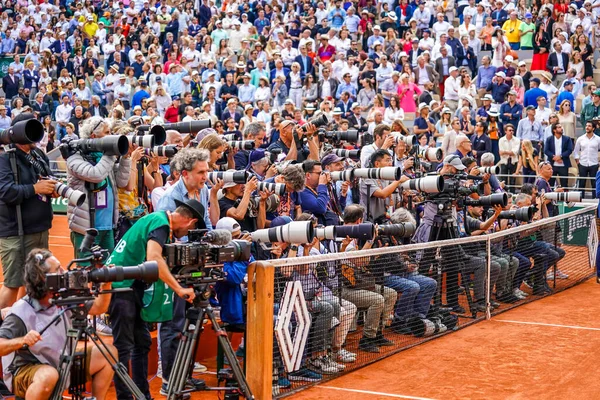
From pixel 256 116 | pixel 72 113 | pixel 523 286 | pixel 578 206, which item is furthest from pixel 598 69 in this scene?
pixel 72 113

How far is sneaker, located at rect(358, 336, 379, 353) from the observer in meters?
9.58

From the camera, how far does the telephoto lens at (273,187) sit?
897 centimetres

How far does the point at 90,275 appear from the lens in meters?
6.29

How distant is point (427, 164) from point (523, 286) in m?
2.25

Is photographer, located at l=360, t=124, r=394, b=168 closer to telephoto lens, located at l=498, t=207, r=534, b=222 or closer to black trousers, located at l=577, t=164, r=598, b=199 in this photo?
telephoto lens, located at l=498, t=207, r=534, b=222

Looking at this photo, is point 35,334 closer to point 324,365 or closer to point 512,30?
point 324,365

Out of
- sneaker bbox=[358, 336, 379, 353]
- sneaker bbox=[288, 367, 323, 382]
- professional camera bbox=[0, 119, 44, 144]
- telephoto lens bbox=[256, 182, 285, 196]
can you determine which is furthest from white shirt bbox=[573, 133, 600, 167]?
professional camera bbox=[0, 119, 44, 144]

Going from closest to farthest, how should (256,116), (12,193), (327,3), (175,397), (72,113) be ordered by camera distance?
(175,397)
(12,193)
(256,116)
(72,113)
(327,3)

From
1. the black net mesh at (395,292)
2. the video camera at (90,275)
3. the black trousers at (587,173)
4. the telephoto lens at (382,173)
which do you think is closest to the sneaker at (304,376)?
the black net mesh at (395,292)

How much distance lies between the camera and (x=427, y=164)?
13258 millimetres

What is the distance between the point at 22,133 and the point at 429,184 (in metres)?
4.55

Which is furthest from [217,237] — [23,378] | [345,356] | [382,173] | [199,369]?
[382,173]

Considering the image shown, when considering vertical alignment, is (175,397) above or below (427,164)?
below

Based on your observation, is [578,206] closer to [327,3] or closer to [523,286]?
[523,286]
